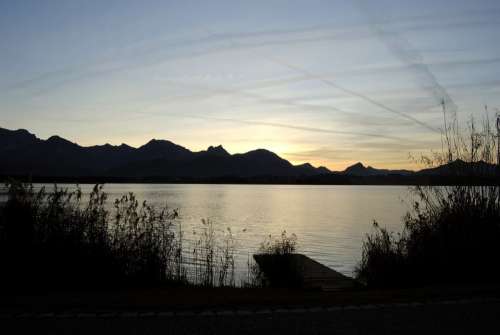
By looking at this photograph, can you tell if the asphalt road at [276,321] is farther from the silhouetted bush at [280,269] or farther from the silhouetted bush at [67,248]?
the silhouetted bush at [280,269]

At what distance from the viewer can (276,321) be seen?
21.4 ft

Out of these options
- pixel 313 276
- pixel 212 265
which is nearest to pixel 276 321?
pixel 212 265

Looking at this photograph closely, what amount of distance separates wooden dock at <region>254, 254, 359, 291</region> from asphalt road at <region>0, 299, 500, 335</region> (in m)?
6.19

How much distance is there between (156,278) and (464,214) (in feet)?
24.5

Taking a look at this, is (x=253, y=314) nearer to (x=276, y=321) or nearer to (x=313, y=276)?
(x=276, y=321)

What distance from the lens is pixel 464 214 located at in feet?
37.5

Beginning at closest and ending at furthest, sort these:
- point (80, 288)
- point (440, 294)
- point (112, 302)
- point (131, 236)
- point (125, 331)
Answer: point (125, 331) < point (112, 302) < point (440, 294) < point (80, 288) < point (131, 236)

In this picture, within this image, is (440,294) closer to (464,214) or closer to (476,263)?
(476,263)

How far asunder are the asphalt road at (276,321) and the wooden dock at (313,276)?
20.3ft

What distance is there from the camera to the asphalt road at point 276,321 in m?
6.06

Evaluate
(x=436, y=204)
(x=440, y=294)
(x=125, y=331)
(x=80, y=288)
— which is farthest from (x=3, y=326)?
(x=436, y=204)

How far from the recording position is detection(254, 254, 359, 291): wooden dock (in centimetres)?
1380

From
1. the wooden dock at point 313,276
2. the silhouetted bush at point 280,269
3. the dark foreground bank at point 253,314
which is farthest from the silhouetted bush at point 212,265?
the dark foreground bank at point 253,314

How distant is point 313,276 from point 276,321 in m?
9.63
